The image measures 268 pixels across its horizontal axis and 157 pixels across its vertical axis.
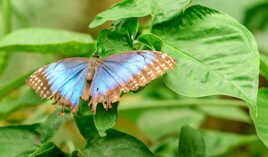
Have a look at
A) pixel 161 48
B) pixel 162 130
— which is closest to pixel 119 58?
pixel 161 48

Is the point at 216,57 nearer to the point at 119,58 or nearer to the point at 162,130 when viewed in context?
the point at 119,58

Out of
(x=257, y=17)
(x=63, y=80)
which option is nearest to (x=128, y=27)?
(x=63, y=80)

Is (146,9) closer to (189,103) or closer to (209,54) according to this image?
(209,54)

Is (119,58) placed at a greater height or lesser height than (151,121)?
greater

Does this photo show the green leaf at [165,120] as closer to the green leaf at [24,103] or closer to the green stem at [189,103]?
the green stem at [189,103]

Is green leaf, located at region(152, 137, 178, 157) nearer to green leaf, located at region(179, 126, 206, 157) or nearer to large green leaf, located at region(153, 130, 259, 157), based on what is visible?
large green leaf, located at region(153, 130, 259, 157)

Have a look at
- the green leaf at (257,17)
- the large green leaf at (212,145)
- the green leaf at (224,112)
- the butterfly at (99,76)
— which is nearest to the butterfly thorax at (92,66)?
the butterfly at (99,76)
